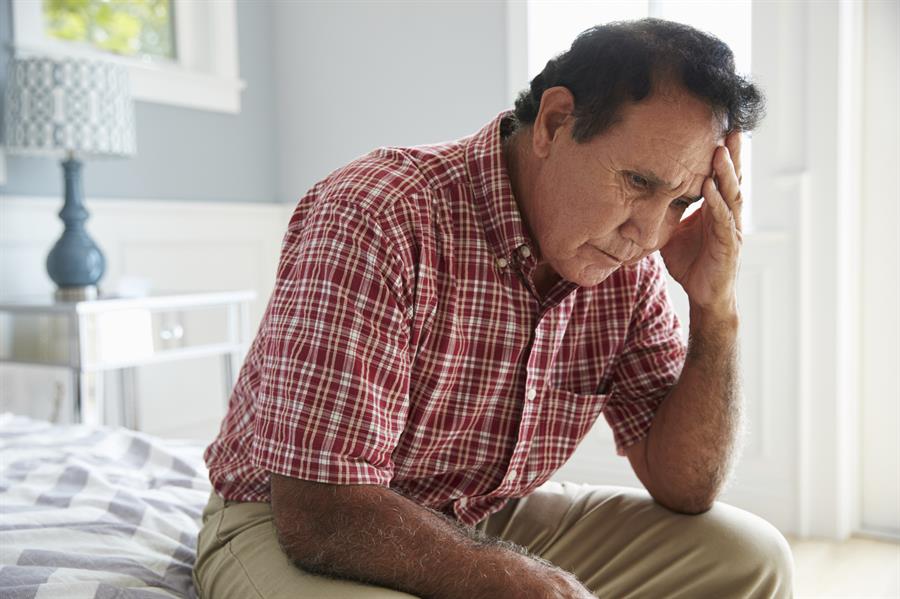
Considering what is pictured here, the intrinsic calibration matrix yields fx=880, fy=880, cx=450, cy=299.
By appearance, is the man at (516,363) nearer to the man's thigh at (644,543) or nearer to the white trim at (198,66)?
the man's thigh at (644,543)

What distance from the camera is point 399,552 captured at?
2.87 feet

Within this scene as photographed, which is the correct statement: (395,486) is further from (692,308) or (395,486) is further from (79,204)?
(79,204)

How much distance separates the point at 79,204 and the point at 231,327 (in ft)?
A: 1.79

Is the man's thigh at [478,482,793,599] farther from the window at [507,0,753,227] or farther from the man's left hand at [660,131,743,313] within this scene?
the window at [507,0,753,227]

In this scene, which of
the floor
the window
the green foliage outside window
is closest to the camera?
the floor

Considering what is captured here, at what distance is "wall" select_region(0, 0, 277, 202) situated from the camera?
105 inches

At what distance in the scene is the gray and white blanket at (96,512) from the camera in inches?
38.2

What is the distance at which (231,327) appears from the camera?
2637 millimetres

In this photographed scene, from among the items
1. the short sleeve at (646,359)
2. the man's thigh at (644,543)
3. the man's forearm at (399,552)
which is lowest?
the man's thigh at (644,543)

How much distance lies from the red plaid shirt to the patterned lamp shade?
1468 mm

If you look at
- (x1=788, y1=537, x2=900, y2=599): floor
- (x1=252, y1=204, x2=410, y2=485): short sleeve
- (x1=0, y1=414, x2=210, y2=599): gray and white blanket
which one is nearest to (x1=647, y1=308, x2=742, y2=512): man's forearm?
(x1=252, y1=204, x2=410, y2=485): short sleeve

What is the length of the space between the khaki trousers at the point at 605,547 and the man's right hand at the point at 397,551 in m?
0.04

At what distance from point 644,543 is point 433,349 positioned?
0.41m

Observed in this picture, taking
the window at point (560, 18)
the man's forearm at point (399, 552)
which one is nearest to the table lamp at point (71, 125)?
the window at point (560, 18)
